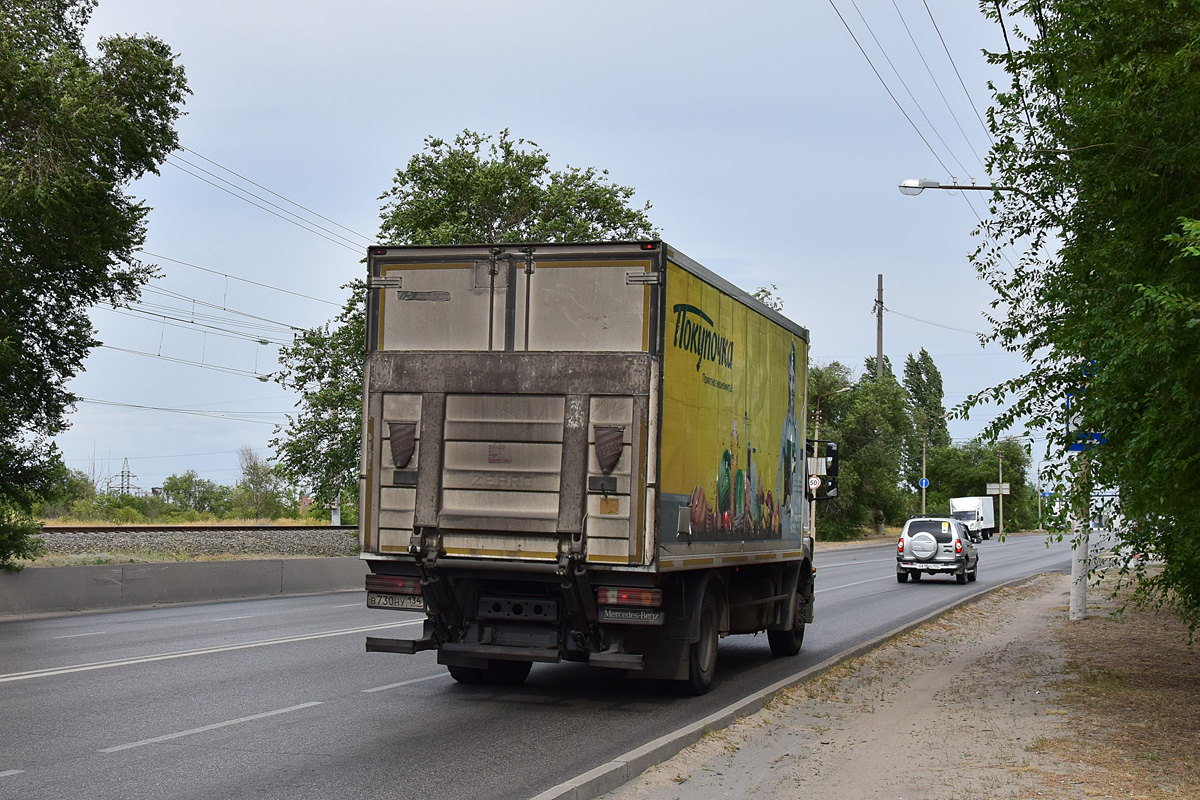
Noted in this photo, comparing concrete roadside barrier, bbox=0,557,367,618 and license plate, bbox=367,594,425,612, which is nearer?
license plate, bbox=367,594,425,612

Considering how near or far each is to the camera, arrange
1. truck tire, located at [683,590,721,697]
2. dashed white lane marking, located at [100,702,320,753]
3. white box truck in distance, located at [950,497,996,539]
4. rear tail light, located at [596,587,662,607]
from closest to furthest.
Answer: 1. dashed white lane marking, located at [100,702,320,753]
2. rear tail light, located at [596,587,662,607]
3. truck tire, located at [683,590,721,697]
4. white box truck in distance, located at [950,497,996,539]

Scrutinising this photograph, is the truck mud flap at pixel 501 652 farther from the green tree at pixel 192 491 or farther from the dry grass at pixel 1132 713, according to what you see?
the green tree at pixel 192 491

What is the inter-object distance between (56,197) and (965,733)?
53.7 feet

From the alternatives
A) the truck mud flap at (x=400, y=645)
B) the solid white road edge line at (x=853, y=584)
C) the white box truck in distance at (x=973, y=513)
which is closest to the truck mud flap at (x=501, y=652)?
the truck mud flap at (x=400, y=645)

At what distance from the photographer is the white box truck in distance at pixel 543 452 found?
9.12 metres

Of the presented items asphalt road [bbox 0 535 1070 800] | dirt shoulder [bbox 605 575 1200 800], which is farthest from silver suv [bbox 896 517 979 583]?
dirt shoulder [bbox 605 575 1200 800]

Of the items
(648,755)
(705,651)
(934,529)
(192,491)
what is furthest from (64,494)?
(192,491)

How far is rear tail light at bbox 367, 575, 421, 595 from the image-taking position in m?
9.66

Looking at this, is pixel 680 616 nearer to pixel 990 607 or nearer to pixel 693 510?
pixel 693 510

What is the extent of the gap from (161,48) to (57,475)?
817cm

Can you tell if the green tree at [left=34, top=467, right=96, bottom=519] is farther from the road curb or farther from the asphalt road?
the road curb

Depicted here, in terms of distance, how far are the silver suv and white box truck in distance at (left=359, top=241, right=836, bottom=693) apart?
22.1 meters

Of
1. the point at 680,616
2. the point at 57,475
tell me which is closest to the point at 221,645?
the point at 680,616

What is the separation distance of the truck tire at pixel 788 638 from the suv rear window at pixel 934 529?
1852 cm
